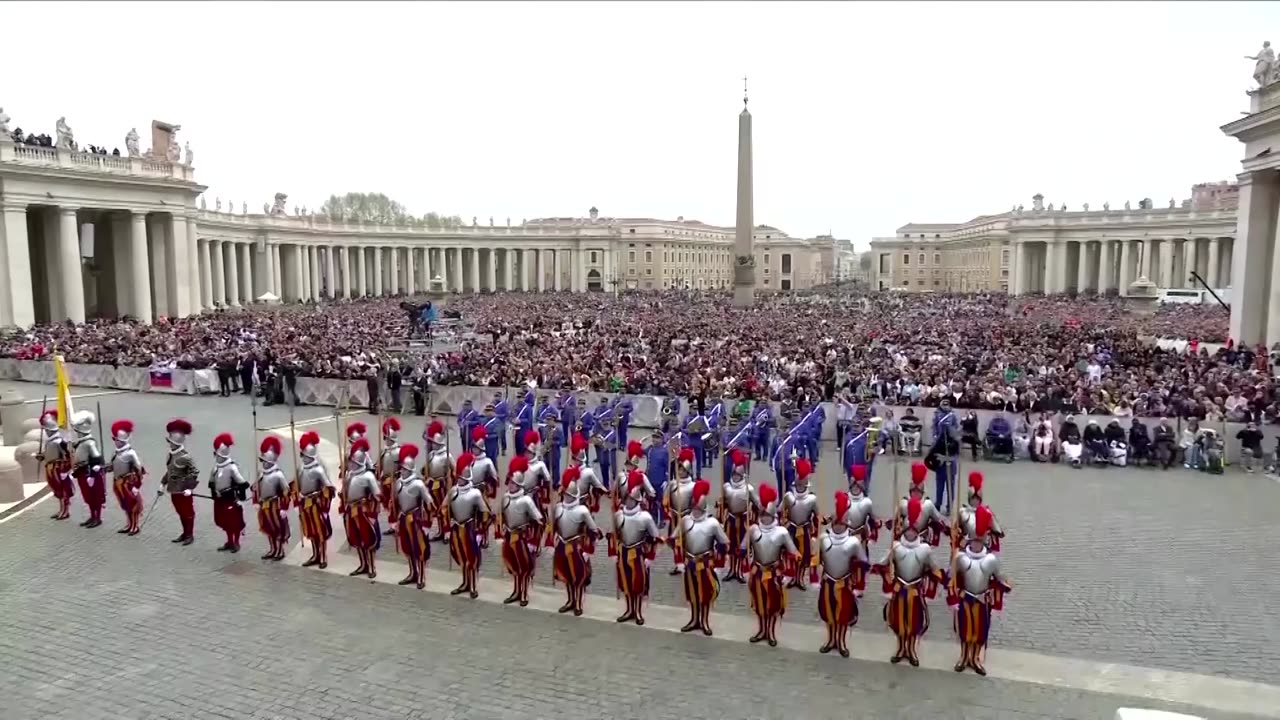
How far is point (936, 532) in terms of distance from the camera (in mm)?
9594

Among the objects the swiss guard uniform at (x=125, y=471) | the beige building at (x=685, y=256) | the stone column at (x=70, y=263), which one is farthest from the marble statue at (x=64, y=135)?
the beige building at (x=685, y=256)

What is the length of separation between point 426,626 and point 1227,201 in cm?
9713

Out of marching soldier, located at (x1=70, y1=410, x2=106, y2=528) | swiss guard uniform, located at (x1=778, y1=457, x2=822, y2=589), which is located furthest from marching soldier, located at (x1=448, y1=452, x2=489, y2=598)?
marching soldier, located at (x1=70, y1=410, x2=106, y2=528)

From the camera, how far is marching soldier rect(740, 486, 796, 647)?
8.70 m

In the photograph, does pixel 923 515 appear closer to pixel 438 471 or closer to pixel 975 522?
pixel 975 522

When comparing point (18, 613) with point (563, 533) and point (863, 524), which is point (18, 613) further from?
point (863, 524)

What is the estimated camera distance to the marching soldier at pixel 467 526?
32.9 ft

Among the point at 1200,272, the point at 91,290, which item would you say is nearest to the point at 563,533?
the point at 91,290

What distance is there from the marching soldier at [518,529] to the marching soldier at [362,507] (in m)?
1.94

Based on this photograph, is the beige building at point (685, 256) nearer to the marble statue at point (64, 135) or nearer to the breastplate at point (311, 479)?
the marble statue at point (64, 135)

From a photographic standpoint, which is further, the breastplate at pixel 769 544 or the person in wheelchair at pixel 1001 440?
the person in wheelchair at pixel 1001 440

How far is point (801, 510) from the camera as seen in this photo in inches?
387

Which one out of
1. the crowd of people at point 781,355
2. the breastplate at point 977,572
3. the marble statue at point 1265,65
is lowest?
the breastplate at point 977,572

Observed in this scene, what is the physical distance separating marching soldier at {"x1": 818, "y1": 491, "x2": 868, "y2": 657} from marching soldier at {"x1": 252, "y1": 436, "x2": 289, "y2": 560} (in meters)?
7.00
